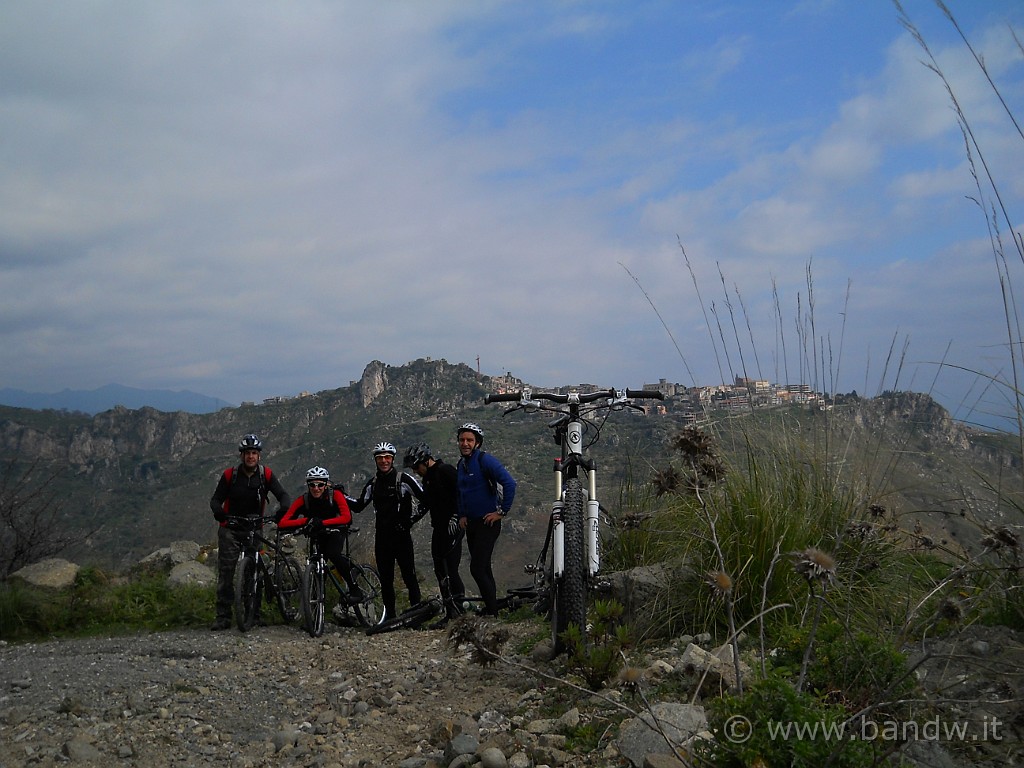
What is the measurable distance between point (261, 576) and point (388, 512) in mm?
1353

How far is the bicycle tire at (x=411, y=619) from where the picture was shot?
713 cm

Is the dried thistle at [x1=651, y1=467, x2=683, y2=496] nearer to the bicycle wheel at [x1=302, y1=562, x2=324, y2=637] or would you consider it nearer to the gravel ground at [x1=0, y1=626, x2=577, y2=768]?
the gravel ground at [x1=0, y1=626, x2=577, y2=768]

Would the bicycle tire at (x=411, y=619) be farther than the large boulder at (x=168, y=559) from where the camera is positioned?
No

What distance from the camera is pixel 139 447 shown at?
5647cm

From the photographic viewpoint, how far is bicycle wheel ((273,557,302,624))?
25.5ft

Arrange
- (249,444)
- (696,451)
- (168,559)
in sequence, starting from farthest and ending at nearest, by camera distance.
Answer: (168,559) → (249,444) → (696,451)

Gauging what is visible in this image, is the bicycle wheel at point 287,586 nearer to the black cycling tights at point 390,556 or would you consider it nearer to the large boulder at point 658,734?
the black cycling tights at point 390,556

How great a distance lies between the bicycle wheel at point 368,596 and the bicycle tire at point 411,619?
0.52m

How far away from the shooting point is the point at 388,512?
7789mm

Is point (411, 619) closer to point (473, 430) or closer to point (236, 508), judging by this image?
point (473, 430)

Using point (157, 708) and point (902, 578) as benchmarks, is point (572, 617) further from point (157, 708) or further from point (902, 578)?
point (157, 708)

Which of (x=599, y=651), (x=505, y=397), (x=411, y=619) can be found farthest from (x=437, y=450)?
(x=599, y=651)

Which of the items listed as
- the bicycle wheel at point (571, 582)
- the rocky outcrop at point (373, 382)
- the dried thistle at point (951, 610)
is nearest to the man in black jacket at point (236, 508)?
the bicycle wheel at point (571, 582)

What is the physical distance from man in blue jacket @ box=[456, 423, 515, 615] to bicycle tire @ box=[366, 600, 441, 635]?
1.72 ft
